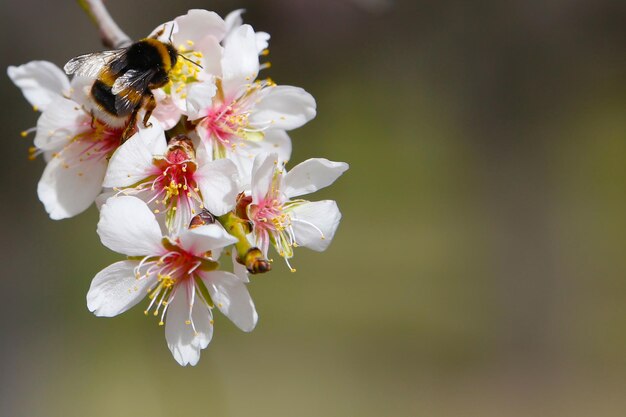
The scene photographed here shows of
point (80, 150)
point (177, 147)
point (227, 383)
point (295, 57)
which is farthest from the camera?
point (295, 57)

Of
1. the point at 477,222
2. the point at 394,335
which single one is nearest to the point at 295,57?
the point at 477,222

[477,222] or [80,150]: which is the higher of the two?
[80,150]

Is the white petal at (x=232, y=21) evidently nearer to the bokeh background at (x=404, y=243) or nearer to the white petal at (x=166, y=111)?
the white petal at (x=166, y=111)

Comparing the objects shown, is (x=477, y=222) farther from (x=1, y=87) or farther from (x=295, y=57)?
(x=1, y=87)

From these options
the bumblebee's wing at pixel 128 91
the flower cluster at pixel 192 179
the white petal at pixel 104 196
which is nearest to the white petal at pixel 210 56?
the flower cluster at pixel 192 179

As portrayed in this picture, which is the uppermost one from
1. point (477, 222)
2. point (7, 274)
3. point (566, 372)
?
point (7, 274)

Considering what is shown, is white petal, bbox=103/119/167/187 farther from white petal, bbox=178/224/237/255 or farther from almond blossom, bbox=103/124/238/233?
white petal, bbox=178/224/237/255

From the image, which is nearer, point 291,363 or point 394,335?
point 291,363
